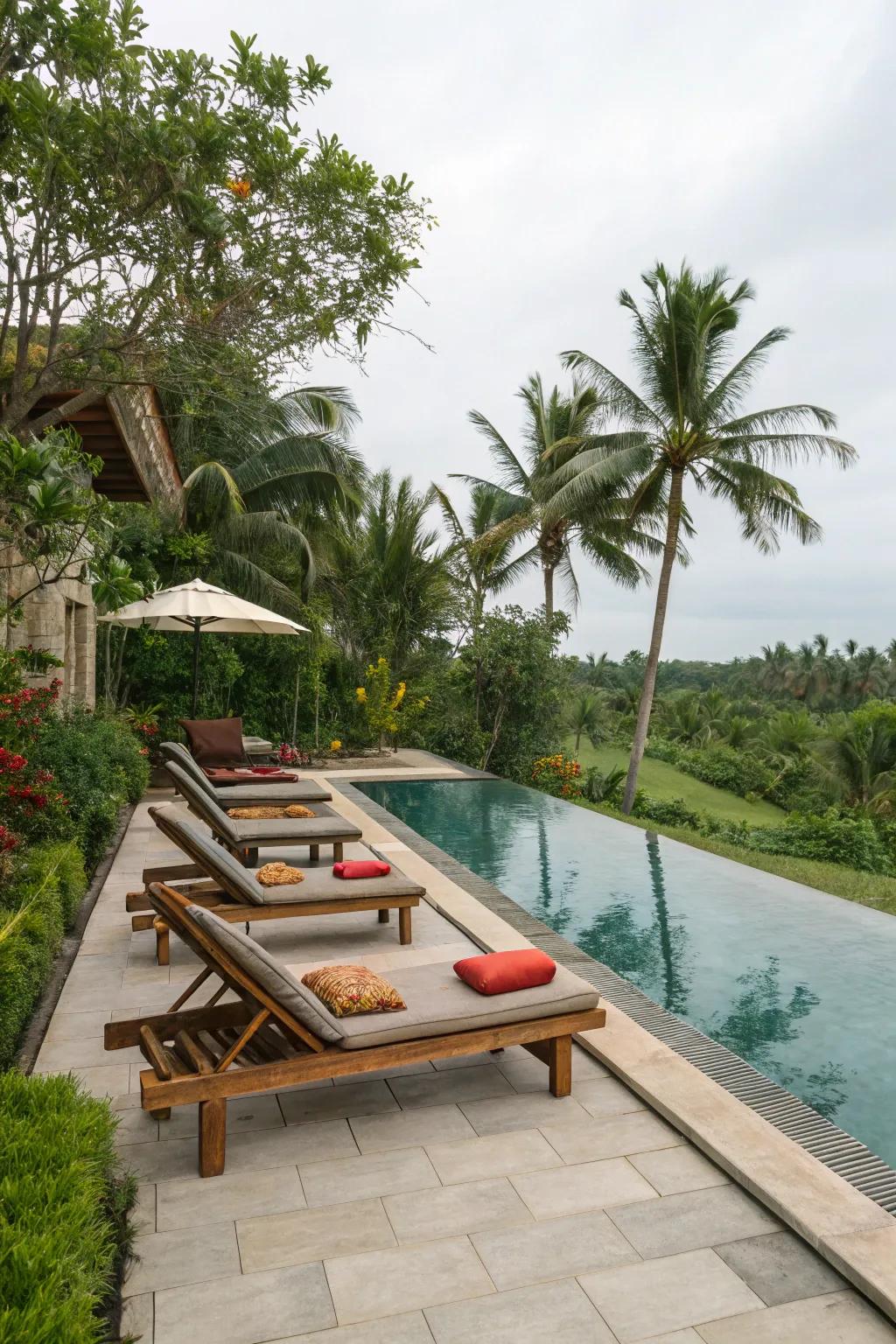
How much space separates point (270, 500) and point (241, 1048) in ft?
45.8

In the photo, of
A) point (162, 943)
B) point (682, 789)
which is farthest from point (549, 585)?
point (162, 943)

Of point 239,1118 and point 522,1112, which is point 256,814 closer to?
point 239,1118

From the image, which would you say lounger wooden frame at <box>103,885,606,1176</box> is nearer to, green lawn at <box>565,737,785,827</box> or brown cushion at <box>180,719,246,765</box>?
brown cushion at <box>180,719,246,765</box>

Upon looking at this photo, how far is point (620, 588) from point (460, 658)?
663 centimetres

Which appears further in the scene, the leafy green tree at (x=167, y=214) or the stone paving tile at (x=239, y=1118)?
the leafy green tree at (x=167, y=214)

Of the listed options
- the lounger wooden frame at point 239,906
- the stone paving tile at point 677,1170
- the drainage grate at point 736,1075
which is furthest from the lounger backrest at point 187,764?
the stone paving tile at point 677,1170

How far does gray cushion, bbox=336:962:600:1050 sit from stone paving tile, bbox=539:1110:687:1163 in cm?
40

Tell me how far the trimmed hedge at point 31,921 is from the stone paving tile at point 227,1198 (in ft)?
3.61

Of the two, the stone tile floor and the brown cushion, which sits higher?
the brown cushion

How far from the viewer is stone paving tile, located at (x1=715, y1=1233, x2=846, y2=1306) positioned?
8.14 ft

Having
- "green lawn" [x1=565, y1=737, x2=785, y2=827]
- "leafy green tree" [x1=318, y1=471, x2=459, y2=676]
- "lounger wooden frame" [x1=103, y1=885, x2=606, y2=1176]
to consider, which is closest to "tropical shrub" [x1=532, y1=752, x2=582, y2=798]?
"leafy green tree" [x1=318, y1=471, x2=459, y2=676]

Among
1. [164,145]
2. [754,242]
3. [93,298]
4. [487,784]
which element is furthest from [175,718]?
[754,242]

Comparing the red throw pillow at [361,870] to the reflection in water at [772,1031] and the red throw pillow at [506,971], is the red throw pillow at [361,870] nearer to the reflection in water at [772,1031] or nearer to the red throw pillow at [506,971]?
the red throw pillow at [506,971]

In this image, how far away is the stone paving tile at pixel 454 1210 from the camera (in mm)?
2727
